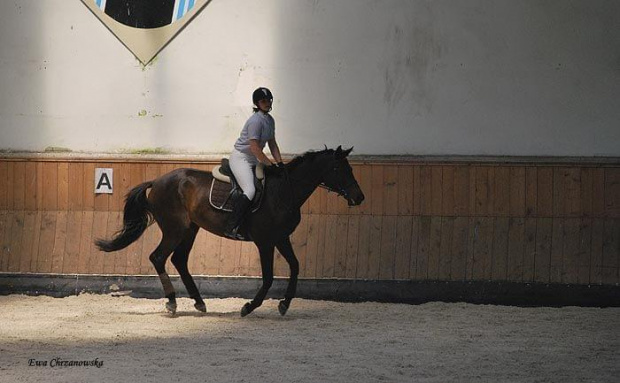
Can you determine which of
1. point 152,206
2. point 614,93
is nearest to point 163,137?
point 152,206

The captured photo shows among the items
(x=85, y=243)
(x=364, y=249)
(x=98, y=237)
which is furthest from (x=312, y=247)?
(x=85, y=243)

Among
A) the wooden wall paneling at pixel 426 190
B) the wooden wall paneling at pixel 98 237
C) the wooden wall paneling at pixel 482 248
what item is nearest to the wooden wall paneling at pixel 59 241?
the wooden wall paneling at pixel 98 237

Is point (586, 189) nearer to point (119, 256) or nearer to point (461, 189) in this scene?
point (461, 189)

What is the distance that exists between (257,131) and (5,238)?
3305mm

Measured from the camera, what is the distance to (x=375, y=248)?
10742 mm

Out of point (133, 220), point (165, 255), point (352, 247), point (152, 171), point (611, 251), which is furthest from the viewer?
point (152, 171)

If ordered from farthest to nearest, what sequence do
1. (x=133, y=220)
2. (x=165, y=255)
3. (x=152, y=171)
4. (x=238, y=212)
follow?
(x=152, y=171) → (x=133, y=220) → (x=165, y=255) → (x=238, y=212)

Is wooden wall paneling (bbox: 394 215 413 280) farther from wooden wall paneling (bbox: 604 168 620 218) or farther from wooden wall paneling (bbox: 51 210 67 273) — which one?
wooden wall paneling (bbox: 51 210 67 273)

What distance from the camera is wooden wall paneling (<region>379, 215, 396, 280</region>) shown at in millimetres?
10711

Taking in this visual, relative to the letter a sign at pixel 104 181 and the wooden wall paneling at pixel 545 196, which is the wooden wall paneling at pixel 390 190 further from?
the letter a sign at pixel 104 181

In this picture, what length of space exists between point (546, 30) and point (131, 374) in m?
5.86

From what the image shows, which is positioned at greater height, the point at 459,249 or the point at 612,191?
the point at 612,191

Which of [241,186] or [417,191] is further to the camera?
[417,191]

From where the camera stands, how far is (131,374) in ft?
21.7
